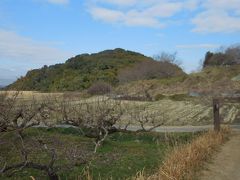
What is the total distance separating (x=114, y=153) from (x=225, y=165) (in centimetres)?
296

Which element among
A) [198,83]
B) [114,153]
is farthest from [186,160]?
[198,83]

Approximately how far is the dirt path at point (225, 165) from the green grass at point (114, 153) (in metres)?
1.09

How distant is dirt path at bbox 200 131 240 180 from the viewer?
950 centimetres

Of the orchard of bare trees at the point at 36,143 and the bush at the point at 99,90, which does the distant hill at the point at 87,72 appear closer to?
the bush at the point at 99,90

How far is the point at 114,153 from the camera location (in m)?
12.2

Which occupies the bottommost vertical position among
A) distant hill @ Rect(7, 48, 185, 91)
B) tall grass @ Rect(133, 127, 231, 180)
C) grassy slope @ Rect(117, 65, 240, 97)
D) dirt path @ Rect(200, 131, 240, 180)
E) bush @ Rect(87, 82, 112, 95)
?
dirt path @ Rect(200, 131, 240, 180)

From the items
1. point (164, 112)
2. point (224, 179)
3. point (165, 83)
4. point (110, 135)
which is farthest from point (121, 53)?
point (224, 179)

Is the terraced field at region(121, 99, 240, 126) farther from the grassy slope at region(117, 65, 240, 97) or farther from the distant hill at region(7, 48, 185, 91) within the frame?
the distant hill at region(7, 48, 185, 91)

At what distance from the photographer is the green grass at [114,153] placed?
976 cm

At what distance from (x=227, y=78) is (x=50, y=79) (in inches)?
848

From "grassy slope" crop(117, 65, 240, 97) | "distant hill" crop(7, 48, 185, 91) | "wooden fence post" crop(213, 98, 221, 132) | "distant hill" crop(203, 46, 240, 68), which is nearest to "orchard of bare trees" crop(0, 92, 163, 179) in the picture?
"wooden fence post" crop(213, 98, 221, 132)

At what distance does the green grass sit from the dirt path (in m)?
1.09

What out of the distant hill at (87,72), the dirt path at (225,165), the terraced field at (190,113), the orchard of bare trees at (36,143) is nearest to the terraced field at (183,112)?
the terraced field at (190,113)

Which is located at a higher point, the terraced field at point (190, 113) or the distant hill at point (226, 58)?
the distant hill at point (226, 58)
